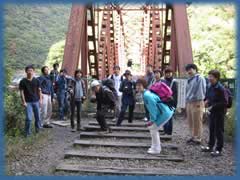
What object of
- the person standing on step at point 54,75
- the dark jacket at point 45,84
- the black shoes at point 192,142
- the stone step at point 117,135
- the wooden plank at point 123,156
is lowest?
the wooden plank at point 123,156

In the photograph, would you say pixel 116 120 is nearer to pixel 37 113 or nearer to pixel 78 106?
pixel 78 106

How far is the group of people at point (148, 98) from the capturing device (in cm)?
724

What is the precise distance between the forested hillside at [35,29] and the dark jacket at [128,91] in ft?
68.4

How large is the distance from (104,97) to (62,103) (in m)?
2.52

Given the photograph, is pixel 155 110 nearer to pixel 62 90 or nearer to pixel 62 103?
pixel 62 90

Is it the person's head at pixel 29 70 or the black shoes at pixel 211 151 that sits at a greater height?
the person's head at pixel 29 70

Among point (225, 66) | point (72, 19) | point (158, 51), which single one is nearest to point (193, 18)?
point (225, 66)

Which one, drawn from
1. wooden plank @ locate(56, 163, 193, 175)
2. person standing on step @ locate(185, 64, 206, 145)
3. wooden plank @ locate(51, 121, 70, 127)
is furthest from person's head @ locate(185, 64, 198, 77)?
wooden plank @ locate(51, 121, 70, 127)

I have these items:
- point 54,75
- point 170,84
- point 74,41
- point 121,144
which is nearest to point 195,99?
point 170,84

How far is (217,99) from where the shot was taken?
23.6ft

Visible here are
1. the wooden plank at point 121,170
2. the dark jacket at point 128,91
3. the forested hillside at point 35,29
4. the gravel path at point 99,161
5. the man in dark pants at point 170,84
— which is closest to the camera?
the wooden plank at point 121,170

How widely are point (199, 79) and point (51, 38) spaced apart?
110 feet

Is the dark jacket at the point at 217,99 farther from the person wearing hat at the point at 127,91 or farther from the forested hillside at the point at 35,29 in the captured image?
the forested hillside at the point at 35,29

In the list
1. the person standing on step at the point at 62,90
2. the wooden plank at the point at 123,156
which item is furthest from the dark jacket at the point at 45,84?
the wooden plank at the point at 123,156
